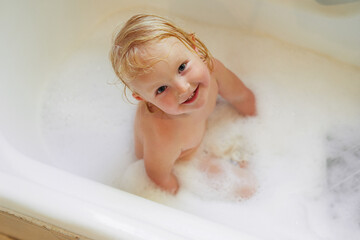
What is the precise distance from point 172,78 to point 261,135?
0.50 m

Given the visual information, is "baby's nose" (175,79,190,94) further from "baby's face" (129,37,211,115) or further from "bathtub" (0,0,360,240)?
"bathtub" (0,0,360,240)

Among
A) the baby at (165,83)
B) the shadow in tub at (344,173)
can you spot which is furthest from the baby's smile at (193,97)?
the shadow in tub at (344,173)

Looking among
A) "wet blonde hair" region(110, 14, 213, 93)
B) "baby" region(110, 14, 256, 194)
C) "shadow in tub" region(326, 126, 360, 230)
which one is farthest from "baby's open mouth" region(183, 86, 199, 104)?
"shadow in tub" region(326, 126, 360, 230)

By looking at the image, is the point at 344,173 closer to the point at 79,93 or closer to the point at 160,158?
the point at 160,158

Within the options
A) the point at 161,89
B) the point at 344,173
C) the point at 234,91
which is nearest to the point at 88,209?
the point at 161,89

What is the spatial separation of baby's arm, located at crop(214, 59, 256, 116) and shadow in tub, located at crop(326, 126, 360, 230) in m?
0.25

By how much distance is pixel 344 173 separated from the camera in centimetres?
109

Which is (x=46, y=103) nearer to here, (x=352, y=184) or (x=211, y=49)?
(x=211, y=49)

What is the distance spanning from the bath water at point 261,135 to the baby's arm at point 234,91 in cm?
3

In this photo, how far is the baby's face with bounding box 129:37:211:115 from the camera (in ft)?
2.37

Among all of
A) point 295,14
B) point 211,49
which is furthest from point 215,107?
point 295,14

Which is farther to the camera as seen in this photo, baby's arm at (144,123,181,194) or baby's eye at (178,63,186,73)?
baby's arm at (144,123,181,194)

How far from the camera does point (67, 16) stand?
1.17 metres

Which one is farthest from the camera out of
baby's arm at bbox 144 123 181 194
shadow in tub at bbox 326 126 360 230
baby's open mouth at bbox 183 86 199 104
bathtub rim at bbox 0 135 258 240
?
shadow in tub at bbox 326 126 360 230
